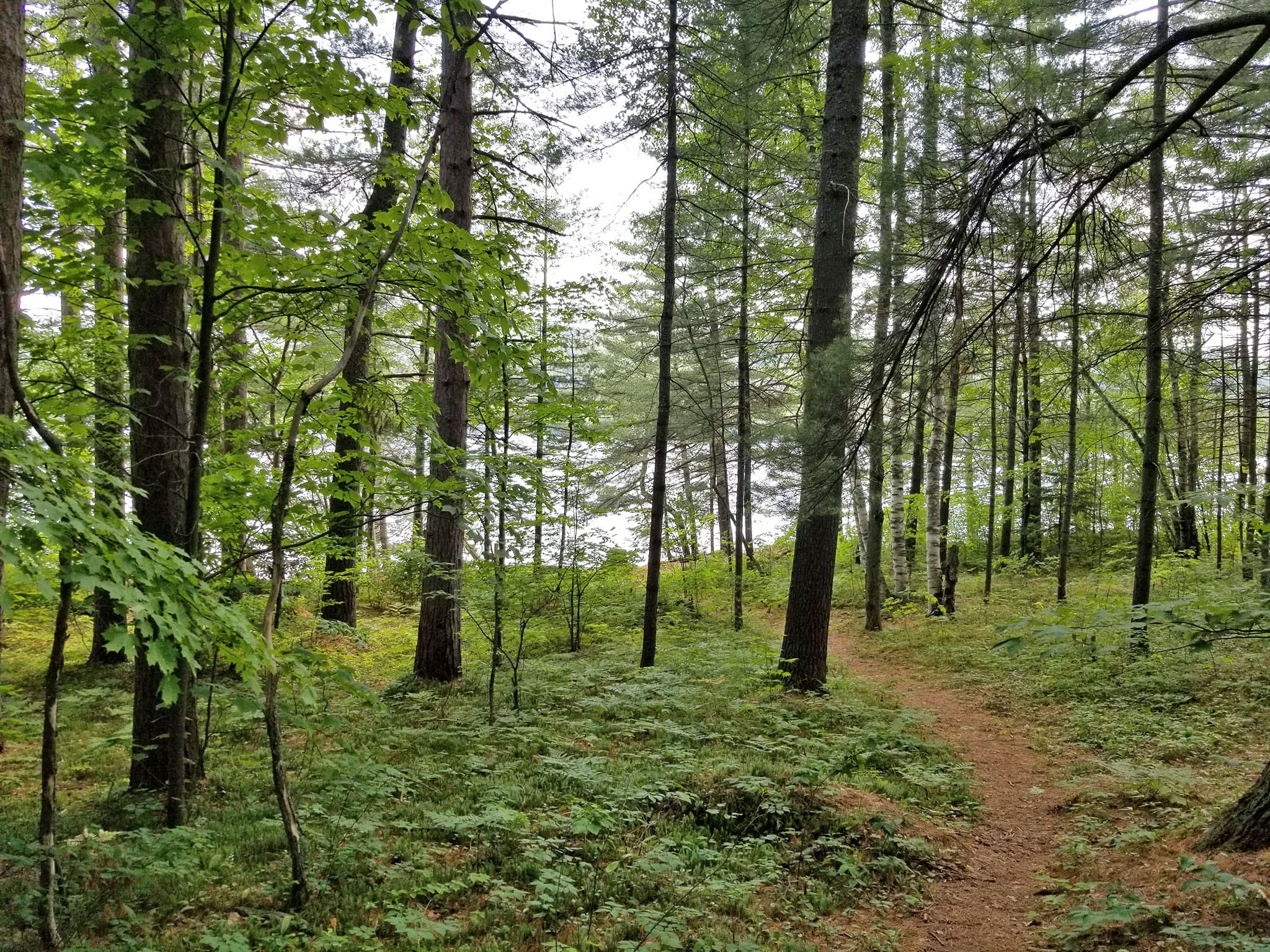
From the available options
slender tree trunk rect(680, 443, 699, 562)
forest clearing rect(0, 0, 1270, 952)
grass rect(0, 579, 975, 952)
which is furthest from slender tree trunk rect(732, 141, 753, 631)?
grass rect(0, 579, 975, 952)

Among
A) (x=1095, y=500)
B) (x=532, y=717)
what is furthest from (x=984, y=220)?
(x=1095, y=500)

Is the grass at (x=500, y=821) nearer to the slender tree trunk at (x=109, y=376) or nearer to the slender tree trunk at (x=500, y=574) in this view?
the slender tree trunk at (x=500, y=574)

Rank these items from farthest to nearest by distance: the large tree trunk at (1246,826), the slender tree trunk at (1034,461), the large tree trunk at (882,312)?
the slender tree trunk at (1034,461) < the large tree trunk at (882,312) < the large tree trunk at (1246,826)

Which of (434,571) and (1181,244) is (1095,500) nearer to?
(1181,244)

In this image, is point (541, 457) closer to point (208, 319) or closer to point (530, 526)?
point (530, 526)

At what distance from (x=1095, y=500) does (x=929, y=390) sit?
18.2 metres

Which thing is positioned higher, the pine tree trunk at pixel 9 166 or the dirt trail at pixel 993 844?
the pine tree trunk at pixel 9 166

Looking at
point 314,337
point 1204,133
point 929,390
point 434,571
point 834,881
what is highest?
point 1204,133

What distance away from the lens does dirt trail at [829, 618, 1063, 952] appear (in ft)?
12.7

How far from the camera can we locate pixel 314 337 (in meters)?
6.09

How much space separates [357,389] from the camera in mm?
5230

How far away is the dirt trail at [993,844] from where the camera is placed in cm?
387

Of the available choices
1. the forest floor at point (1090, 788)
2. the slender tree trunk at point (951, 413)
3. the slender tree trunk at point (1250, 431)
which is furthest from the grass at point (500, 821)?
the slender tree trunk at point (1250, 431)

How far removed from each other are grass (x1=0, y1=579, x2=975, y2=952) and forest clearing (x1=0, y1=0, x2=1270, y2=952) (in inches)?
1.6
